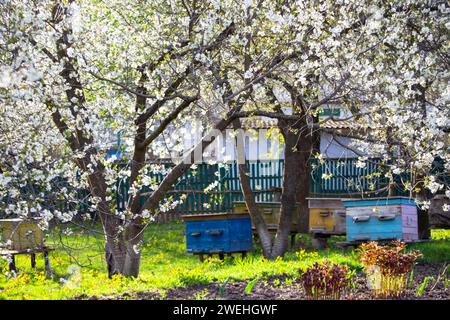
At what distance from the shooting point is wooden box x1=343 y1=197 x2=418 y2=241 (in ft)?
38.7

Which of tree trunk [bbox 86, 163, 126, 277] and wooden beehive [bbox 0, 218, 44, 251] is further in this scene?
wooden beehive [bbox 0, 218, 44, 251]

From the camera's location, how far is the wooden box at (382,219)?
464 inches

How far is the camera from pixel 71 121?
9305 mm

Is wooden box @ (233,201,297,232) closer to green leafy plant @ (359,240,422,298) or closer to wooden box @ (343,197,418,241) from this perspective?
wooden box @ (343,197,418,241)

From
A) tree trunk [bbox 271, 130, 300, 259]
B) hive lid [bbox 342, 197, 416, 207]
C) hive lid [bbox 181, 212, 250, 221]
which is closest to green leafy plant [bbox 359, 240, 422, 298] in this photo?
hive lid [bbox 342, 197, 416, 207]

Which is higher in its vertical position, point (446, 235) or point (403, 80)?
point (403, 80)

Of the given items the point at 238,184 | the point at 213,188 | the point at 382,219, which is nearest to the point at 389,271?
the point at 382,219

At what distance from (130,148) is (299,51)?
2910 millimetres

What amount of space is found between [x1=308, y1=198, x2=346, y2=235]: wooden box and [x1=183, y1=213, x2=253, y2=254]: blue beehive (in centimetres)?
135

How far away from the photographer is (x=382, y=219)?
38.9ft

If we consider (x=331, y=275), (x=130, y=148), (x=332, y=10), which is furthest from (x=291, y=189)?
(x=331, y=275)

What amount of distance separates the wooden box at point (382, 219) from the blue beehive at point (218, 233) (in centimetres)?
190

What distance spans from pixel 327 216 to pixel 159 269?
10.7 ft
